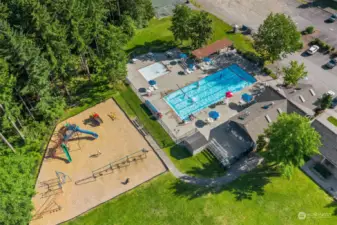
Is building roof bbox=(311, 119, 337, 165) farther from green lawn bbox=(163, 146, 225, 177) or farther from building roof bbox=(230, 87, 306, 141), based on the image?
green lawn bbox=(163, 146, 225, 177)

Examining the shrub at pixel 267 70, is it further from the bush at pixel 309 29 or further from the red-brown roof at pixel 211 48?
the bush at pixel 309 29

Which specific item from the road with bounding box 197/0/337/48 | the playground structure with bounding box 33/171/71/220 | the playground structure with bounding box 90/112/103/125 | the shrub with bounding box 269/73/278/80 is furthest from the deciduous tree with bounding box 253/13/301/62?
the playground structure with bounding box 33/171/71/220

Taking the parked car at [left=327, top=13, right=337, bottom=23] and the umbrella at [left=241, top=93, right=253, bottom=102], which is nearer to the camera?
the umbrella at [left=241, top=93, right=253, bottom=102]

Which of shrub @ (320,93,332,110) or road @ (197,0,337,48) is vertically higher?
road @ (197,0,337,48)

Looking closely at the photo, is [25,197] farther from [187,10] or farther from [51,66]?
[187,10]

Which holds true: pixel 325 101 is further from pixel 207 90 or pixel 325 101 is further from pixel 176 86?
pixel 176 86

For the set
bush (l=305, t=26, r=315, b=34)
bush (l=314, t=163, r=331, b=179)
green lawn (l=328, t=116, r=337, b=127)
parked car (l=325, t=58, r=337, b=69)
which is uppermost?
bush (l=305, t=26, r=315, b=34)

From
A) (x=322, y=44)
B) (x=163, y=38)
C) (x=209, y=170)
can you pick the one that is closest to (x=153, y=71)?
(x=163, y=38)
